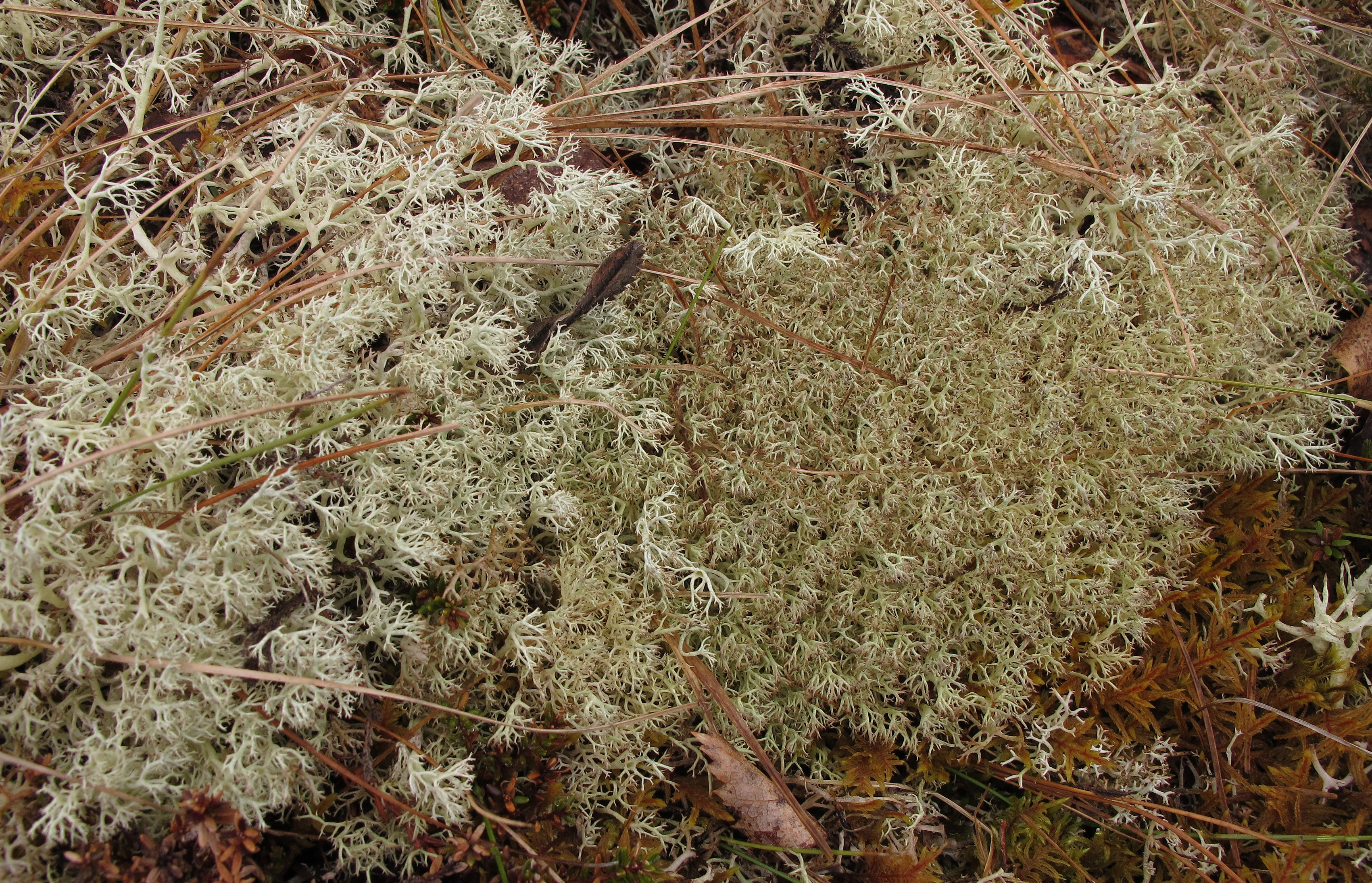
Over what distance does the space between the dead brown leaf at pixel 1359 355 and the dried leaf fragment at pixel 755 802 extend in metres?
2.48

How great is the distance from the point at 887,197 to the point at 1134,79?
4.18 ft

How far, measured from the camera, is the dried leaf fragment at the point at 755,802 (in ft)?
7.11

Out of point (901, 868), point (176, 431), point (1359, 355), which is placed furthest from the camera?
point (1359, 355)

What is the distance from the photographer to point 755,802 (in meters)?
2.18

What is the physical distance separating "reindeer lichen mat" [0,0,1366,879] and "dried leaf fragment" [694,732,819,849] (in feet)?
0.30

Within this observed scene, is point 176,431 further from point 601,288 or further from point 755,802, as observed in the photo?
point 755,802

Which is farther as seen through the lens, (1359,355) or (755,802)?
(1359,355)

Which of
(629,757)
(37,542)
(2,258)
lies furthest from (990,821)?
(2,258)

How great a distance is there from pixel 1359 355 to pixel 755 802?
104 inches

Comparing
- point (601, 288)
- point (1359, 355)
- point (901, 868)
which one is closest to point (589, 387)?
point (601, 288)

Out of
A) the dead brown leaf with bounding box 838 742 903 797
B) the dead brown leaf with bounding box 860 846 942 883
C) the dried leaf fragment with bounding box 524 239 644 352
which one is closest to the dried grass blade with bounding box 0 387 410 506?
the dried leaf fragment with bounding box 524 239 644 352

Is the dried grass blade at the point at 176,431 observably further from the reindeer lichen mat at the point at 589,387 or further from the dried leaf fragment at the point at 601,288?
the dried leaf fragment at the point at 601,288

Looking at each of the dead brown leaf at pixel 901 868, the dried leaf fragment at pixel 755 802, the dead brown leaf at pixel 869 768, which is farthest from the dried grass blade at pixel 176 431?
the dead brown leaf at pixel 901 868

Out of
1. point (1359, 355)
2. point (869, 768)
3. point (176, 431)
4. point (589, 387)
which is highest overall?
point (176, 431)
